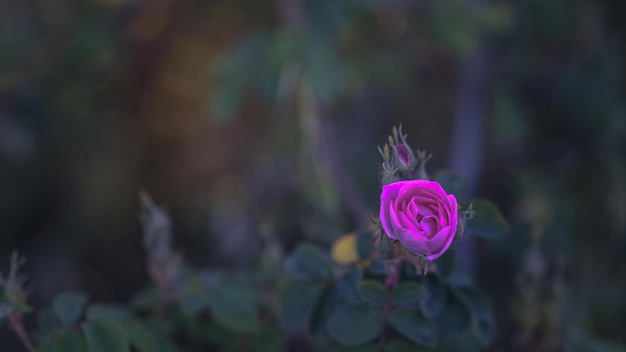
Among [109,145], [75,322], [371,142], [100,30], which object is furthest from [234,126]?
[75,322]

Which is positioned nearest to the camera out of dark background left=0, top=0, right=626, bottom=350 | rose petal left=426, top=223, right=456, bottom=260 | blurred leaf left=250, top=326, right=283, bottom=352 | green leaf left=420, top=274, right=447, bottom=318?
rose petal left=426, top=223, right=456, bottom=260

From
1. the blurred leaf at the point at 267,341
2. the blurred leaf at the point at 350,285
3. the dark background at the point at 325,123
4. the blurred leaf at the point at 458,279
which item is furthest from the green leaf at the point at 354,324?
the dark background at the point at 325,123

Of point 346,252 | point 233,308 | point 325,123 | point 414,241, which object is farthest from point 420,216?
point 325,123

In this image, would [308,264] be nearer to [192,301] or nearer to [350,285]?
[350,285]

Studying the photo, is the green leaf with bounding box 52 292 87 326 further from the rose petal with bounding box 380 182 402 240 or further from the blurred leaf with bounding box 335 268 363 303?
the rose petal with bounding box 380 182 402 240

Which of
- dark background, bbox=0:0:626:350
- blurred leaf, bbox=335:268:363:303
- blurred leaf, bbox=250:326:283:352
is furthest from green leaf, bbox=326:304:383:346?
dark background, bbox=0:0:626:350

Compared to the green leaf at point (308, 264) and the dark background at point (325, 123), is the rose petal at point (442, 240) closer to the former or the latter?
the green leaf at point (308, 264)
